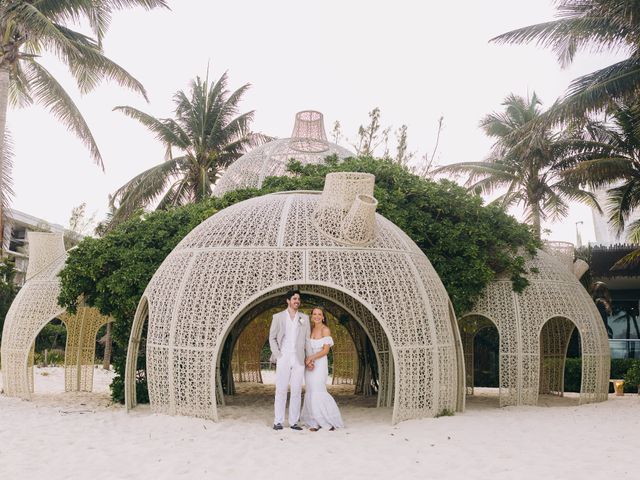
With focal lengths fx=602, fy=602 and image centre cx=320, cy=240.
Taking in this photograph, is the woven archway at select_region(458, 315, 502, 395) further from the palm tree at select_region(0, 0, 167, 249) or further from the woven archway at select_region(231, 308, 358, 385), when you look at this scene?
the palm tree at select_region(0, 0, 167, 249)

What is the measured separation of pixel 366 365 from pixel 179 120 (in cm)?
1245

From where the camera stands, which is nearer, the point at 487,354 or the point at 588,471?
the point at 588,471

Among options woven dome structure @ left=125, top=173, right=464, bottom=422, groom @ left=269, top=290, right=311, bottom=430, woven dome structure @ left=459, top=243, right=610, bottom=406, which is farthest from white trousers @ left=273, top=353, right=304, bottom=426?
woven dome structure @ left=459, top=243, right=610, bottom=406

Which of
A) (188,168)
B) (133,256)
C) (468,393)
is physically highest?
(188,168)

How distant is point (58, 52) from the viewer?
518 inches

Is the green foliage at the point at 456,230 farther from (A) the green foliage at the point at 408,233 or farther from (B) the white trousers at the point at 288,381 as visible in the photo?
(B) the white trousers at the point at 288,381

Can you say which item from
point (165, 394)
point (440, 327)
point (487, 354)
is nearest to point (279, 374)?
point (165, 394)

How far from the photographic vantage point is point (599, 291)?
20.9m

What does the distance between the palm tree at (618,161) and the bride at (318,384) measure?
987 cm

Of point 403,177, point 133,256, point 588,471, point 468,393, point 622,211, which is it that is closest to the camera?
point 588,471

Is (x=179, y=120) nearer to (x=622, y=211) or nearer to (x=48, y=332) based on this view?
(x=48, y=332)

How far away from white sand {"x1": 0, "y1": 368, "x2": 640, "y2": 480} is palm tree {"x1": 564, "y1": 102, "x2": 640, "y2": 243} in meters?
7.37

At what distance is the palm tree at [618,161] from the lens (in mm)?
14820

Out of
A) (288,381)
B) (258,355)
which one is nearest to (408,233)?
(288,381)
